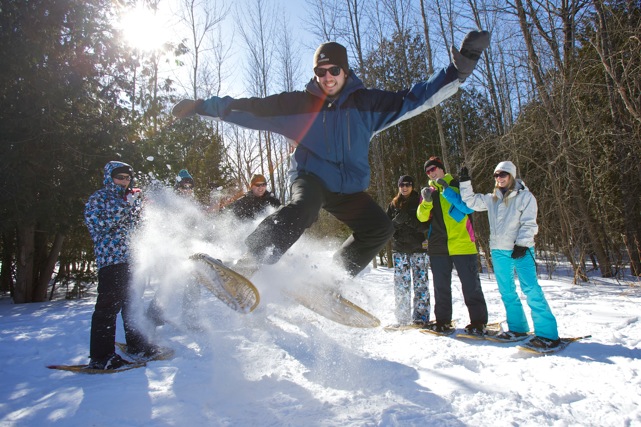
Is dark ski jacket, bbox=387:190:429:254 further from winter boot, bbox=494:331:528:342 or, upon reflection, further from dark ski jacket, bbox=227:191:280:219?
dark ski jacket, bbox=227:191:280:219

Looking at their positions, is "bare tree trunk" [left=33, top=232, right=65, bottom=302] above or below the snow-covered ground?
above

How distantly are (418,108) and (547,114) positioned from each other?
7620 millimetres

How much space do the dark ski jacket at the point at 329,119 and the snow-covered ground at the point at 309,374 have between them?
1.13 meters

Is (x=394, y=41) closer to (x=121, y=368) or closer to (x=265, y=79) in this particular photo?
(x=265, y=79)

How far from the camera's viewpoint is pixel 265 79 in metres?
20.5

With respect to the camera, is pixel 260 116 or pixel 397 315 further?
pixel 397 315

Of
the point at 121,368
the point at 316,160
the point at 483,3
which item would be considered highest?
the point at 483,3

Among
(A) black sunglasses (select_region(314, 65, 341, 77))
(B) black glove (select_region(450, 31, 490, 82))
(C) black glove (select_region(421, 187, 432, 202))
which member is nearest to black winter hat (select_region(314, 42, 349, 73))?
(A) black sunglasses (select_region(314, 65, 341, 77))

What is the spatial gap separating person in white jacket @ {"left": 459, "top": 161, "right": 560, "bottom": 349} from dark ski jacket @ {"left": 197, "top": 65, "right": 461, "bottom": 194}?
1.61 meters

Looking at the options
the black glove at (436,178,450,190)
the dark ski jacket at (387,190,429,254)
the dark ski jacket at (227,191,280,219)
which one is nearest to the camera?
the black glove at (436,178,450,190)

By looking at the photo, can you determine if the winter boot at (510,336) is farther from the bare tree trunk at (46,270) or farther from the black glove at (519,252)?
the bare tree trunk at (46,270)

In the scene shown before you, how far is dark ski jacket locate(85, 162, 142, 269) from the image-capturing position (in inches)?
145

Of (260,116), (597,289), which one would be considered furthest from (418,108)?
(597,289)

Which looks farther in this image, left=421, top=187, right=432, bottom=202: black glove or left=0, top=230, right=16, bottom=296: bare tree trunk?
left=0, top=230, right=16, bottom=296: bare tree trunk
